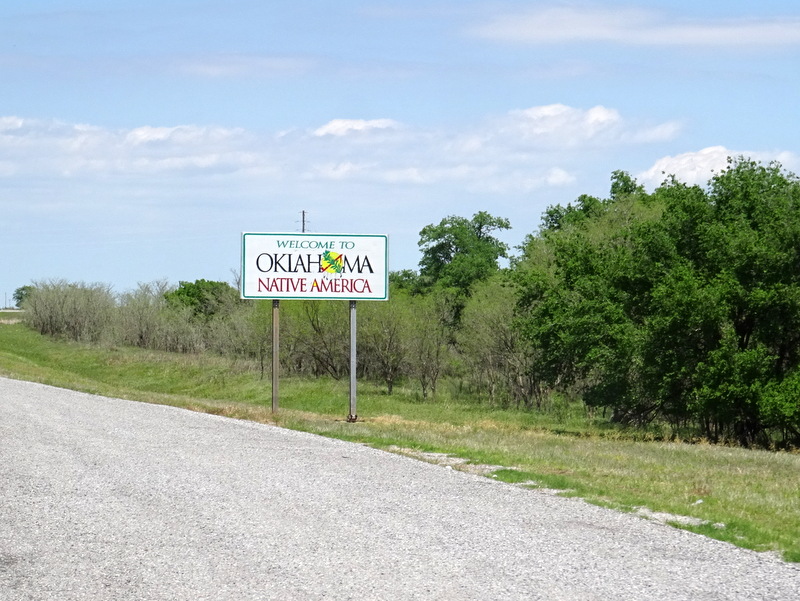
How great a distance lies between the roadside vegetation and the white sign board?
10.6 ft

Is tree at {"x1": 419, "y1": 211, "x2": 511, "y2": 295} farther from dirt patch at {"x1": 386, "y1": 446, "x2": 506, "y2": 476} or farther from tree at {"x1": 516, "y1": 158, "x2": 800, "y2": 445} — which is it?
dirt patch at {"x1": 386, "y1": 446, "x2": 506, "y2": 476}

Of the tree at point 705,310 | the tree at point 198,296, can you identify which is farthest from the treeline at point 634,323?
the tree at point 198,296

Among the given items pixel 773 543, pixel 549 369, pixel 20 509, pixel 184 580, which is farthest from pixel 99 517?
pixel 549 369

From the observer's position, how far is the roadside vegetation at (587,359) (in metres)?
17.0

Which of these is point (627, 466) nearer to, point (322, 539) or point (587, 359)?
point (322, 539)

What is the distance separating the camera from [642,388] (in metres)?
35.1

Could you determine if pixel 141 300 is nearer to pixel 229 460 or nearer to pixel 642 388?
pixel 642 388

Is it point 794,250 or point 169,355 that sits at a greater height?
point 794,250

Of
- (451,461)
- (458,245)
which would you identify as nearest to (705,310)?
(451,461)

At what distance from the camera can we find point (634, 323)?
36406 mm

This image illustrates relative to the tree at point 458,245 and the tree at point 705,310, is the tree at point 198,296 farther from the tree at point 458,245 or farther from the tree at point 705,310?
the tree at point 705,310

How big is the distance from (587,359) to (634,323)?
2.15m

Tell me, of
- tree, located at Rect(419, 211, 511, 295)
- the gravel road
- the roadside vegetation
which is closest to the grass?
the roadside vegetation

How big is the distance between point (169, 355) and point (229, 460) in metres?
64.0
